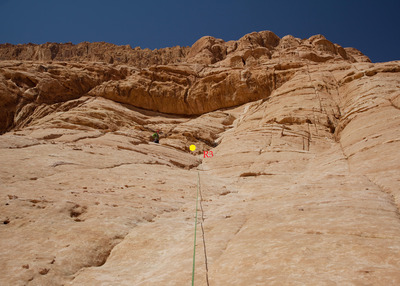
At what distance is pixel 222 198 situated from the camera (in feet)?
35.9

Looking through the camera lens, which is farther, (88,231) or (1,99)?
(1,99)

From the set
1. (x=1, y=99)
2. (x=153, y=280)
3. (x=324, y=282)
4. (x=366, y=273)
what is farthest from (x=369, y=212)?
(x=1, y=99)

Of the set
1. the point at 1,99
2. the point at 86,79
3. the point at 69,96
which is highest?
the point at 86,79

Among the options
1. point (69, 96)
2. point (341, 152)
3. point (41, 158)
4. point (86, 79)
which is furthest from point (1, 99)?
point (341, 152)

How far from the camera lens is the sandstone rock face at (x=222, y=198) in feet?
14.8

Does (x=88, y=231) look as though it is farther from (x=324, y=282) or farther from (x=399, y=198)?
(x=399, y=198)

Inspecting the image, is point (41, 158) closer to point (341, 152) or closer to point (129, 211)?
point (129, 211)

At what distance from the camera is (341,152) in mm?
15695

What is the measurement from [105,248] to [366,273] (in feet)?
16.0

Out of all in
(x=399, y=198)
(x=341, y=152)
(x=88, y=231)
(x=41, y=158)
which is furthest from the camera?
(x=341, y=152)

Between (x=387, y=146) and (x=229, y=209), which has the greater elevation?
(x=387, y=146)

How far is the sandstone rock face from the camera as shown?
177 inches

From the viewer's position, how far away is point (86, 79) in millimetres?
41625

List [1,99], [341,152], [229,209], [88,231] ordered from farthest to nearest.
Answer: [1,99] < [341,152] < [229,209] < [88,231]
